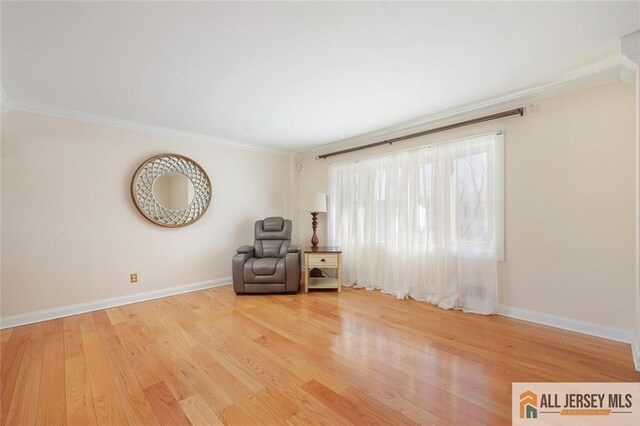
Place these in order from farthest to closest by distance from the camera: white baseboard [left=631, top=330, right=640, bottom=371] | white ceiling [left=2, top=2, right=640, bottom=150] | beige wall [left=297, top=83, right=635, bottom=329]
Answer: beige wall [left=297, top=83, right=635, bottom=329] < white baseboard [left=631, top=330, right=640, bottom=371] < white ceiling [left=2, top=2, right=640, bottom=150]

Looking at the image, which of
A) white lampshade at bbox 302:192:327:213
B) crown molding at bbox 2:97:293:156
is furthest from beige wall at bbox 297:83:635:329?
crown molding at bbox 2:97:293:156

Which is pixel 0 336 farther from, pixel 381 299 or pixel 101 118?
pixel 381 299

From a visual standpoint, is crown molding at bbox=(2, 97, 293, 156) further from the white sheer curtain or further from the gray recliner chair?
the white sheer curtain

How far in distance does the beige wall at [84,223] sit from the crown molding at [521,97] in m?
2.77

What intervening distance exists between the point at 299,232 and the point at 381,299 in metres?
2.20

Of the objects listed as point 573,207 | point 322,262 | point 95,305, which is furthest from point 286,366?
point 573,207

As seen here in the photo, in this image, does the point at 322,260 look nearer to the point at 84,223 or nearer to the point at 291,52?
the point at 291,52

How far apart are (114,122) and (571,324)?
5.35 meters

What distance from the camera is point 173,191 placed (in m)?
3.60

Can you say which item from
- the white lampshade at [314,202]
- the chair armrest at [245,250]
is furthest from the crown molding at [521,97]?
the chair armrest at [245,250]

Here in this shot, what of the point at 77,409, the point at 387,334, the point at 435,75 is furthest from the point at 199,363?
the point at 435,75

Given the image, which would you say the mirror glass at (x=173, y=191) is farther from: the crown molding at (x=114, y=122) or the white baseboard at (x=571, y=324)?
the white baseboard at (x=571, y=324)

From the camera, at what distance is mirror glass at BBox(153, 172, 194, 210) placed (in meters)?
3.48

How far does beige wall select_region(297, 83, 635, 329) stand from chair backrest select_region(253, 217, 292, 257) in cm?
287
